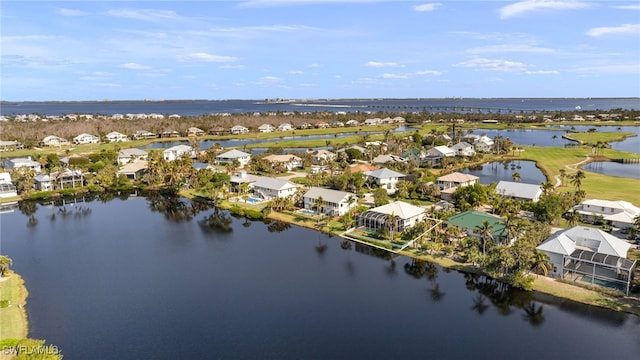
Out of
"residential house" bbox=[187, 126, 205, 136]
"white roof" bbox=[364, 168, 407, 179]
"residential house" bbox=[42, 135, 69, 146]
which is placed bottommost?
"white roof" bbox=[364, 168, 407, 179]

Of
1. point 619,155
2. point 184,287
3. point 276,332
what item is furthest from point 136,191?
point 619,155

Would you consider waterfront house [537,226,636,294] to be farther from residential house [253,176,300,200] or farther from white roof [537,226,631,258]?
residential house [253,176,300,200]

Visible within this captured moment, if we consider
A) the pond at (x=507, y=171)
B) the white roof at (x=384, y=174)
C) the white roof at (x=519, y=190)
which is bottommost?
the pond at (x=507, y=171)

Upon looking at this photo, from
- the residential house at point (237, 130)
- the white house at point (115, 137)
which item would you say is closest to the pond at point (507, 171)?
the residential house at point (237, 130)

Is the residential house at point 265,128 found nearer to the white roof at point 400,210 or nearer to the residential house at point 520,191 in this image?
the residential house at point 520,191

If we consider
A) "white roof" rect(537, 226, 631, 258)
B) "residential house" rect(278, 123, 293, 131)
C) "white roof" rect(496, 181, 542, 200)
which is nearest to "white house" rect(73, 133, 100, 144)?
"residential house" rect(278, 123, 293, 131)

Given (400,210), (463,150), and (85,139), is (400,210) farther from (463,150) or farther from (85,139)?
(85,139)

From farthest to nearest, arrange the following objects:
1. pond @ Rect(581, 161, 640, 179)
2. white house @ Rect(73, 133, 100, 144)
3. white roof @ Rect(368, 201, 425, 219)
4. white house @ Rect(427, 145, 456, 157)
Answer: white house @ Rect(73, 133, 100, 144)
white house @ Rect(427, 145, 456, 157)
pond @ Rect(581, 161, 640, 179)
white roof @ Rect(368, 201, 425, 219)
